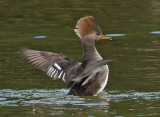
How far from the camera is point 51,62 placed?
488 inches

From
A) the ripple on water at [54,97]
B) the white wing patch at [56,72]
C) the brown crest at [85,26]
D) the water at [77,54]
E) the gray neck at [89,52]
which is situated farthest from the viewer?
the brown crest at [85,26]

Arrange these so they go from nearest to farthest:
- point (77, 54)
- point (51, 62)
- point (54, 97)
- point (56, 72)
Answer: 1. point (54, 97)
2. point (56, 72)
3. point (51, 62)
4. point (77, 54)

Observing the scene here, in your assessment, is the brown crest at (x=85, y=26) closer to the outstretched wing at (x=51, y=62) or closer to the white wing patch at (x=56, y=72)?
the outstretched wing at (x=51, y=62)

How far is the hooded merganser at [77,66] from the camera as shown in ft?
40.1

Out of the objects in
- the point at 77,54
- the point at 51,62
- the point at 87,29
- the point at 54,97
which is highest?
the point at 87,29

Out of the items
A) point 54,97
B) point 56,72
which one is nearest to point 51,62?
point 56,72

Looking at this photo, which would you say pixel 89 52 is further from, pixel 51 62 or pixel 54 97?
pixel 54 97

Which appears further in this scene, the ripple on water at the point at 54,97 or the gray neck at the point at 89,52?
the gray neck at the point at 89,52

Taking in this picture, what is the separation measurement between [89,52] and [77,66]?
51 cm

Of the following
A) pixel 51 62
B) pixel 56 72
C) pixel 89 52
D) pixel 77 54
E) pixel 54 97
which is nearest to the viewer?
pixel 54 97

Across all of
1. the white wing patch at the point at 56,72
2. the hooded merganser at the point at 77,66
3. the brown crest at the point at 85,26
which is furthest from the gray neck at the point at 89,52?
the white wing patch at the point at 56,72

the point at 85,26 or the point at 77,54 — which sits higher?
the point at 85,26

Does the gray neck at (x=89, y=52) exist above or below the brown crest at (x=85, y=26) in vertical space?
below

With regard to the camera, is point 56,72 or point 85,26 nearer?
point 56,72
